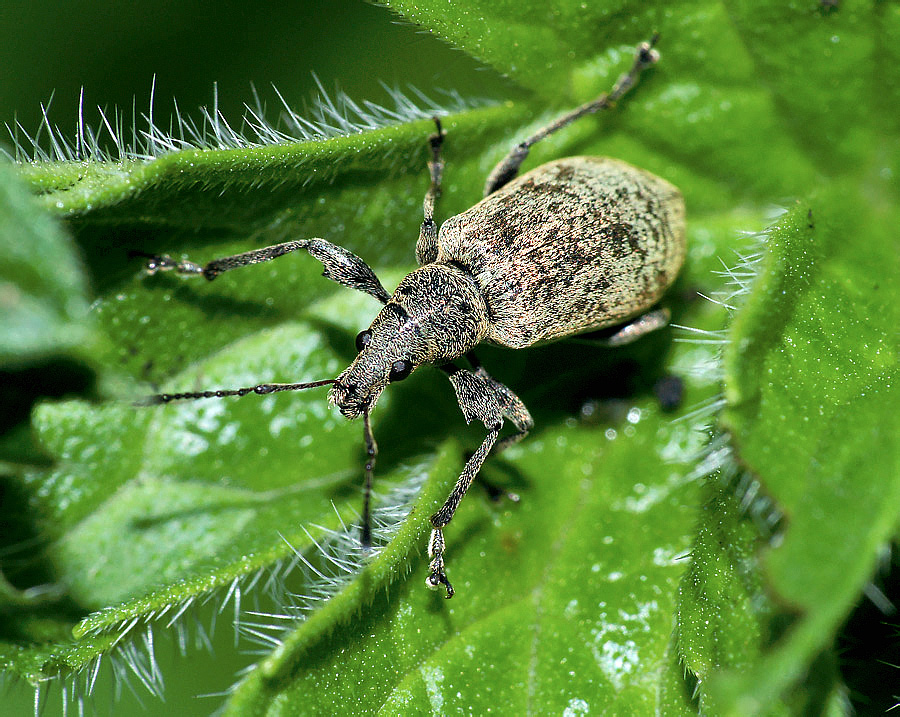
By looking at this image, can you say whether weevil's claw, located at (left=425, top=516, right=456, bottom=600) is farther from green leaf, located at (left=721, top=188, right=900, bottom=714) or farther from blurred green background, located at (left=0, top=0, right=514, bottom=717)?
blurred green background, located at (left=0, top=0, right=514, bottom=717)

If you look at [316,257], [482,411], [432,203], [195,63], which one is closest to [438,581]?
[482,411]

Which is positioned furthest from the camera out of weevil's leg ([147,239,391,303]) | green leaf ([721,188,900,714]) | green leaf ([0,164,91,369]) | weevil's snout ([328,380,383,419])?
weevil's snout ([328,380,383,419])

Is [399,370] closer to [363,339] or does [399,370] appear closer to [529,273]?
[363,339]

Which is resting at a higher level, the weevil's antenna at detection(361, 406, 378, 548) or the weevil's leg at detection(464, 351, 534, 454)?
the weevil's antenna at detection(361, 406, 378, 548)

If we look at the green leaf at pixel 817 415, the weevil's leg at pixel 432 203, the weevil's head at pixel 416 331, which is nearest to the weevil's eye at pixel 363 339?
the weevil's head at pixel 416 331

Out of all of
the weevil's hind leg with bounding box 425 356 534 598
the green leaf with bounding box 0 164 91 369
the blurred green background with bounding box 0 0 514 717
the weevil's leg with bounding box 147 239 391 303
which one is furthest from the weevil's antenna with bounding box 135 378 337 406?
the blurred green background with bounding box 0 0 514 717

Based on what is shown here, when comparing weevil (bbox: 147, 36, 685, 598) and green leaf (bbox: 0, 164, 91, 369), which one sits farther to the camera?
weevil (bbox: 147, 36, 685, 598)

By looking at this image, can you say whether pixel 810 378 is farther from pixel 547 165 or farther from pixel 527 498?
pixel 547 165
